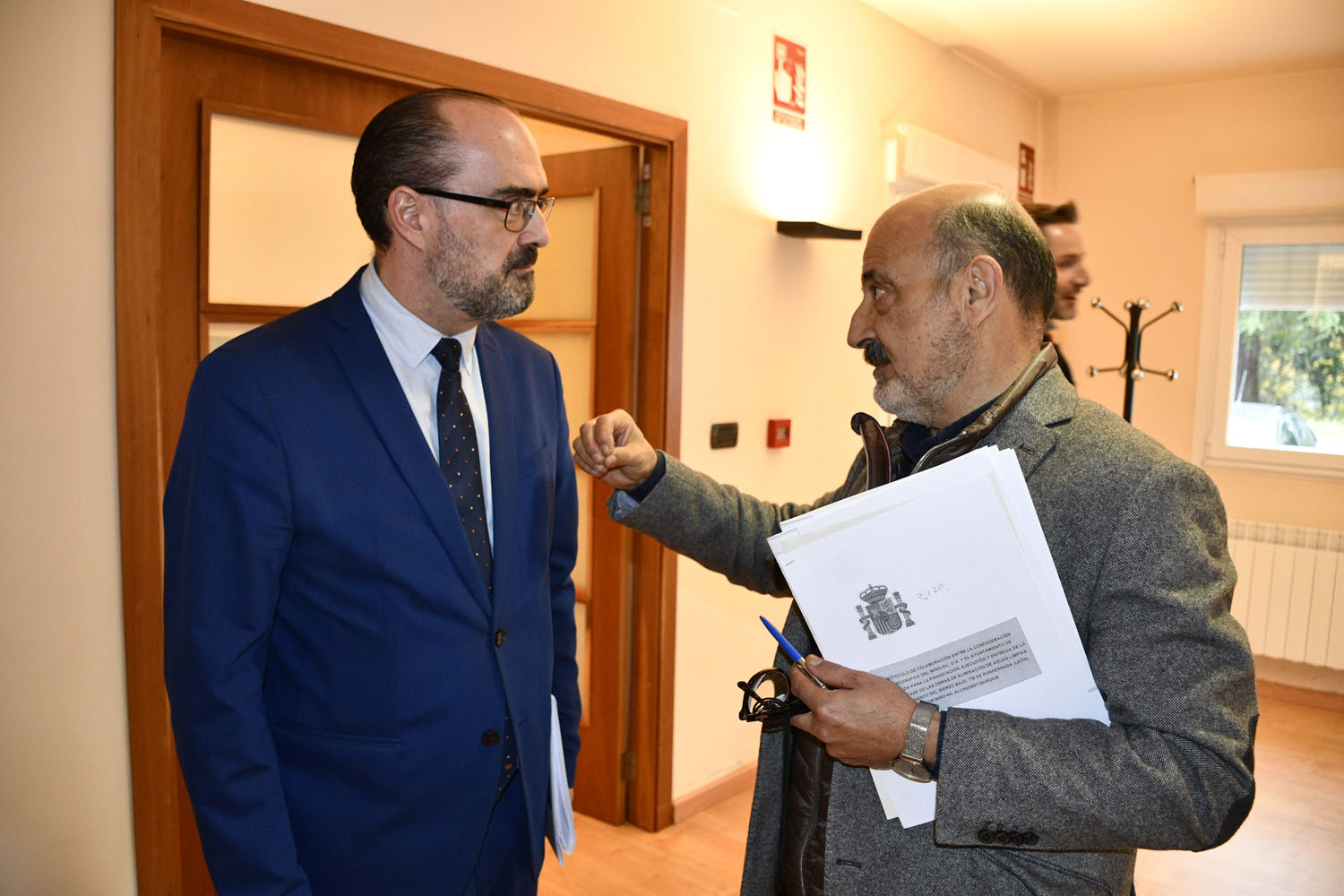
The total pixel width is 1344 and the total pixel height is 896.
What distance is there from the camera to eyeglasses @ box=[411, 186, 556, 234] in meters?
1.47

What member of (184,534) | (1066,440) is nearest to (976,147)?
(1066,440)

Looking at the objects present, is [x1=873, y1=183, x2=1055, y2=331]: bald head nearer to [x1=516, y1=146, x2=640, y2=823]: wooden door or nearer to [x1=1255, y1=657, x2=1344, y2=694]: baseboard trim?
[x1=516, y1=146, x2=640, y2=823]: wooden door

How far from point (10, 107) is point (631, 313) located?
186cm

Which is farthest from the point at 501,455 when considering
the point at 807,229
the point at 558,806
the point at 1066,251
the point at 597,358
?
the point at 807,229

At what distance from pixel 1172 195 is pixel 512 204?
507 centimetres

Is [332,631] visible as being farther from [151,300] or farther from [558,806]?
[151,300]

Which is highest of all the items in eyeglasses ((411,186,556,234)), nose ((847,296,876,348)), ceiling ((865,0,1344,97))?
ceiling ((865,0,1344,97))

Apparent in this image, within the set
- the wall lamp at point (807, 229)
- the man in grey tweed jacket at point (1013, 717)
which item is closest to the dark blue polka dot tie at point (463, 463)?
the man in grey tweed jacket at point (1013, 717)

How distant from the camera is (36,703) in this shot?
5.78 ft

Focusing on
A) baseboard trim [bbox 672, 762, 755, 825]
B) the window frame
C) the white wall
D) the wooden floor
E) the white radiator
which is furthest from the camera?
the window frame

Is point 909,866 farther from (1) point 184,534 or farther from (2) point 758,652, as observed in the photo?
(2) point 758,652

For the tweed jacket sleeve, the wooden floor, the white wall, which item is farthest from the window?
the white wall

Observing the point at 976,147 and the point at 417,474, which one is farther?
the point at 976,147

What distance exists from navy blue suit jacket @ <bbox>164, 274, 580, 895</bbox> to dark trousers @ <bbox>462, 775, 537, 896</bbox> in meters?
0.04
